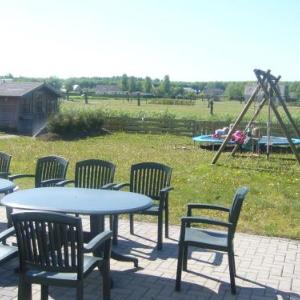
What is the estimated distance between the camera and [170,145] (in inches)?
856

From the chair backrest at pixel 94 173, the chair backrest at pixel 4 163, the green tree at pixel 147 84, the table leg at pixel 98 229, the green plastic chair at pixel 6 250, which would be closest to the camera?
the green plastic chair at pixel 6 250

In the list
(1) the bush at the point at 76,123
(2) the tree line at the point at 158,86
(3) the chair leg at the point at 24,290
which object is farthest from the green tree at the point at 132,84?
(3) the chair leg at the point at 24,290

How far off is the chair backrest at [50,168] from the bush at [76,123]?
17742 mm

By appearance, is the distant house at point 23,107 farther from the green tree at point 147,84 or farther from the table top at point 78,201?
the green tree at point 147,84

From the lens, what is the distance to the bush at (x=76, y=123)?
25103mm

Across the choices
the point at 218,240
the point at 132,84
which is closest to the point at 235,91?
the point at 132,84

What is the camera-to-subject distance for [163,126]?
27203 millimetres

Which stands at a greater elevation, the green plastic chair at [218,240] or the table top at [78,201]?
the table top at [78,201]

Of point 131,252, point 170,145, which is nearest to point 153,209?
point 131,252

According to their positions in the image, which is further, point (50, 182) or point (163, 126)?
point (163, 126)

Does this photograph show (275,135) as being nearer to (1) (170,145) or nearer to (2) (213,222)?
(1) (170,145)

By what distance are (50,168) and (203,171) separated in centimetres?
704

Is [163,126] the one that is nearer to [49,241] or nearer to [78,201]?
[78,201]

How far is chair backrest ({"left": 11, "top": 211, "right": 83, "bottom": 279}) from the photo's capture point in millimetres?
3871
